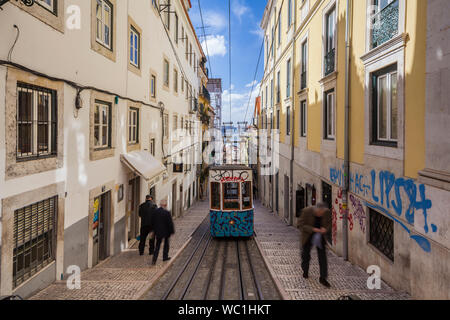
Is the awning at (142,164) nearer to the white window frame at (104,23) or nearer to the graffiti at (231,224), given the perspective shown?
the graffiti at (231,224)

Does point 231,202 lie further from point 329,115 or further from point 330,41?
point 330,41

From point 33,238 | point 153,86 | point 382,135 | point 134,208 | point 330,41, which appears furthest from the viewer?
point 153,86

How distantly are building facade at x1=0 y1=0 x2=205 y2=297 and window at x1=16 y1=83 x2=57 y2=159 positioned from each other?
0.06 ft

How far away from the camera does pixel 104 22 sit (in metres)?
8.68

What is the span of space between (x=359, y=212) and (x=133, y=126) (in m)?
7.59

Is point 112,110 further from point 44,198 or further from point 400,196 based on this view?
point 400,196

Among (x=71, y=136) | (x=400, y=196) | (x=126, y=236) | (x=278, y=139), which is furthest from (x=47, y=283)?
(x=278, y=139)

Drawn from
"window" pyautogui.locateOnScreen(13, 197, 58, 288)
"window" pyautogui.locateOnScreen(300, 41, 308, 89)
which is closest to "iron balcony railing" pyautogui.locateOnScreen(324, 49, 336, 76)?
"window" pyautogui.locateOnScreen(300, 41, 308, 89)

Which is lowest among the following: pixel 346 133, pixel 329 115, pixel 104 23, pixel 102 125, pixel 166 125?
pixel 346 133

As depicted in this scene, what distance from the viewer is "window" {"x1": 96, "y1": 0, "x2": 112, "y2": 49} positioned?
8328 millimetres

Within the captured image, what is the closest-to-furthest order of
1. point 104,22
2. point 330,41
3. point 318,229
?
point 318,229 → point 104,22 → point 330,41

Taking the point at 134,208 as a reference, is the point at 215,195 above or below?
above

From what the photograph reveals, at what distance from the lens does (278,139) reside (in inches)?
813

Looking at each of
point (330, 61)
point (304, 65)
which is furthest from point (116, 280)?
point (304, 65)
